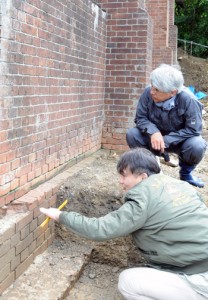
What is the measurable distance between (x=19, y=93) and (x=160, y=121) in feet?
5.13

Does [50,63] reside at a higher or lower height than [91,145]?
higher

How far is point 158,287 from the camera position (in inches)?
97.3

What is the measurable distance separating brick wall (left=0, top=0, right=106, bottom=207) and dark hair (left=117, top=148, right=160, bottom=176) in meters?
0.94

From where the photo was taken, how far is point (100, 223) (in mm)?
2414

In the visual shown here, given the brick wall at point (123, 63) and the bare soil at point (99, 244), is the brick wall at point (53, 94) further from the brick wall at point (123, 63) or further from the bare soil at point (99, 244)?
the bare soil at point (99, 244)

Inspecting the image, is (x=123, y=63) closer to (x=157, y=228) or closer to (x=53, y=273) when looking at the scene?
(x=53, y=273)

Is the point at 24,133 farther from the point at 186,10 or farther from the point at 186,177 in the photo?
the point at 186,10

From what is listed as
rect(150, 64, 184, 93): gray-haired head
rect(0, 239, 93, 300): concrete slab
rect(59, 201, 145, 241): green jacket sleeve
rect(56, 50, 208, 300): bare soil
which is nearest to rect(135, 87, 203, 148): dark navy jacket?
rect(150, 64, 184, 93): gray-haired head

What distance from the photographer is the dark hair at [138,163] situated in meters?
2.54

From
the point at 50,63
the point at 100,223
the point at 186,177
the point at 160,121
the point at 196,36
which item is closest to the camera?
the point at 100,223

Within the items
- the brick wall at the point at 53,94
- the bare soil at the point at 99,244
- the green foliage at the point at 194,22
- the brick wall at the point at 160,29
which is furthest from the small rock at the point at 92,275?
the green foliage at the point at 194,22

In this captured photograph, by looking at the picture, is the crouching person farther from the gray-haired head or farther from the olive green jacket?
the gray-haired head

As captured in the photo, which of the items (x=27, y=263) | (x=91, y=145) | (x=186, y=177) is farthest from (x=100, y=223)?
(x=91, y=145)

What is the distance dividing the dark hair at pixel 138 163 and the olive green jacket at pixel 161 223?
0.09 m
